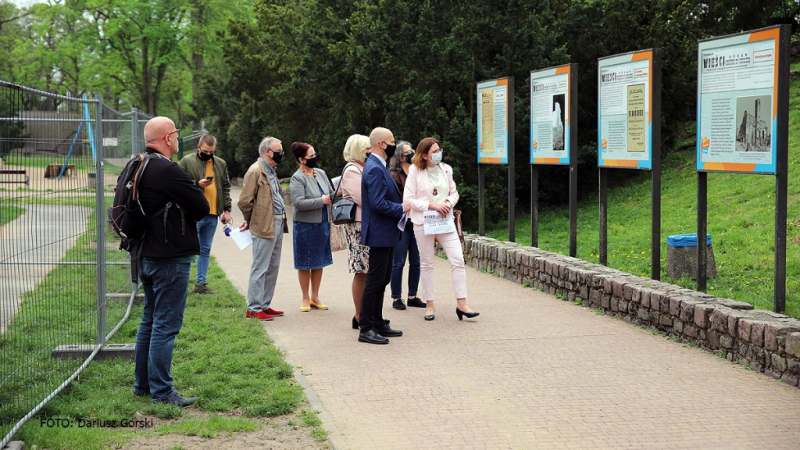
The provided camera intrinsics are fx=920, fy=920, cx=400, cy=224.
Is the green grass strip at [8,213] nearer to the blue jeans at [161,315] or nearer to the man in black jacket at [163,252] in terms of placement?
the man in black jacket at [163,252]

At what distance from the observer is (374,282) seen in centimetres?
805

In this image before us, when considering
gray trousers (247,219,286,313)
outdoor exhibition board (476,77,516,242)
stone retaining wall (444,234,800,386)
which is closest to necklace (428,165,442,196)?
gray trousers (247,219,286,313)

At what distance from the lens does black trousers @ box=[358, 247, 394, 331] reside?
801cm

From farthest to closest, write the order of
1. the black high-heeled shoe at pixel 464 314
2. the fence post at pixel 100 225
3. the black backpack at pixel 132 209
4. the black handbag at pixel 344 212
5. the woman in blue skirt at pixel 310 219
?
the woman in blue skirt at pixel 310 219 < the black high-heeled shoe at pixel 464 314 < the black handbag at pixel 344 212 < the fence post at pixel 100 225 < the black backpack at pixel 132 209

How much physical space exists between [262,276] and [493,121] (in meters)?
5.68

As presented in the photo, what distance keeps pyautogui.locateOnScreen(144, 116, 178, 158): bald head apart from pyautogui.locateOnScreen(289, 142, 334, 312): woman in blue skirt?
347 centimetres

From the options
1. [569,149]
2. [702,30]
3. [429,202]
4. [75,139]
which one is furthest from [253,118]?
[75,139]

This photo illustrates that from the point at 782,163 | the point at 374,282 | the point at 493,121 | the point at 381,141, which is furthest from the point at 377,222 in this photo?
the point at 493,121

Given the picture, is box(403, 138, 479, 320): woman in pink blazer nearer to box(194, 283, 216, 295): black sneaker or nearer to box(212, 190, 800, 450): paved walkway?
box(212, 190, 800, 450): paved walkway

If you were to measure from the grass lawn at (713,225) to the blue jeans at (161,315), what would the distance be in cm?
530

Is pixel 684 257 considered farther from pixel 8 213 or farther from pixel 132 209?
pixel 8 213

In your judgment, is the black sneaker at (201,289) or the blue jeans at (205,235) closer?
the blue jeans at (205,235)

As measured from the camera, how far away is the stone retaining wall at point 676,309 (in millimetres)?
6645

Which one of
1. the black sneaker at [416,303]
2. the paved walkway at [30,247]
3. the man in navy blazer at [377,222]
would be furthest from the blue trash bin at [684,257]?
the paved walkway at [30,247]
